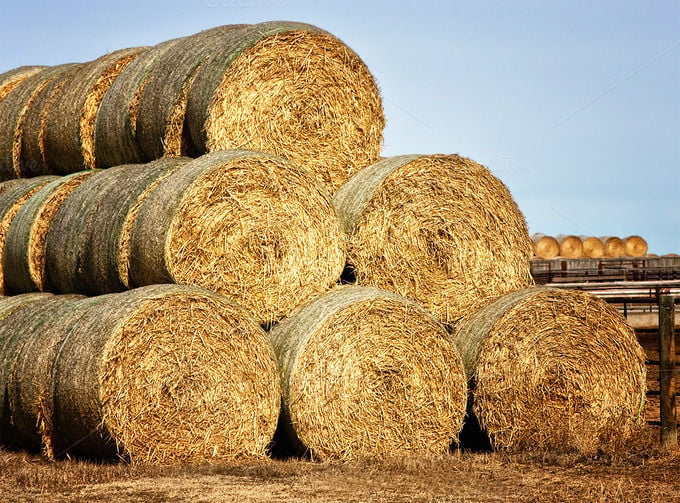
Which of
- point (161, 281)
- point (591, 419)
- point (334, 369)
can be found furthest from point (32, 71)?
point (591, 419)

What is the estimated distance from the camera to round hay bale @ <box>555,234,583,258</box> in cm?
3538

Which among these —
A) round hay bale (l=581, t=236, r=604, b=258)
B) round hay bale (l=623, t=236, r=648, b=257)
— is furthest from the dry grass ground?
round hay bale (l=623, t=236, r=648, b=257)

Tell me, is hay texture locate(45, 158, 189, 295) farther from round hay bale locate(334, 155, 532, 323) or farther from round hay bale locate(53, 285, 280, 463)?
round hay bale locate(334, 155, 532, 323)

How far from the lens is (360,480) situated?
749 cm

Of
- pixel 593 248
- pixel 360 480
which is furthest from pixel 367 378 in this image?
pixel 593 248

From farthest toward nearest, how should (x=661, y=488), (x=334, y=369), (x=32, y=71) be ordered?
(x=32, y=71) < (x=334, y=369) < (x=661, y=488)

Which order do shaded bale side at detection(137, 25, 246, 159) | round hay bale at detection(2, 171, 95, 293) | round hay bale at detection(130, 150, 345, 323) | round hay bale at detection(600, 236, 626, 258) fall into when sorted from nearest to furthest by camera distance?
round hay bale at detection(130, 150, 345, 323)
shaded bale side at detection(137, 25, 246, 159)
round hay bale at detection(2, 171, 95, 293)
round hay bale at detection(600, 236, 626, 258)

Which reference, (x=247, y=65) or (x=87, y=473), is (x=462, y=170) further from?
(x=87, y=473)

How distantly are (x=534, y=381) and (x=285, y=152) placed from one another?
2.98m

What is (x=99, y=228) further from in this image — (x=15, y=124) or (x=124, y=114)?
(x=15, y=124)

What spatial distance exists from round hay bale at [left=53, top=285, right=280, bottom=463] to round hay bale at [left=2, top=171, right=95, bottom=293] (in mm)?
2367

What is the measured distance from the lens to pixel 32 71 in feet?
45.9

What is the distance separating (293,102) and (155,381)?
321 centimetres

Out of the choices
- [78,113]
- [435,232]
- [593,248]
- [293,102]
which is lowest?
[593,248]
